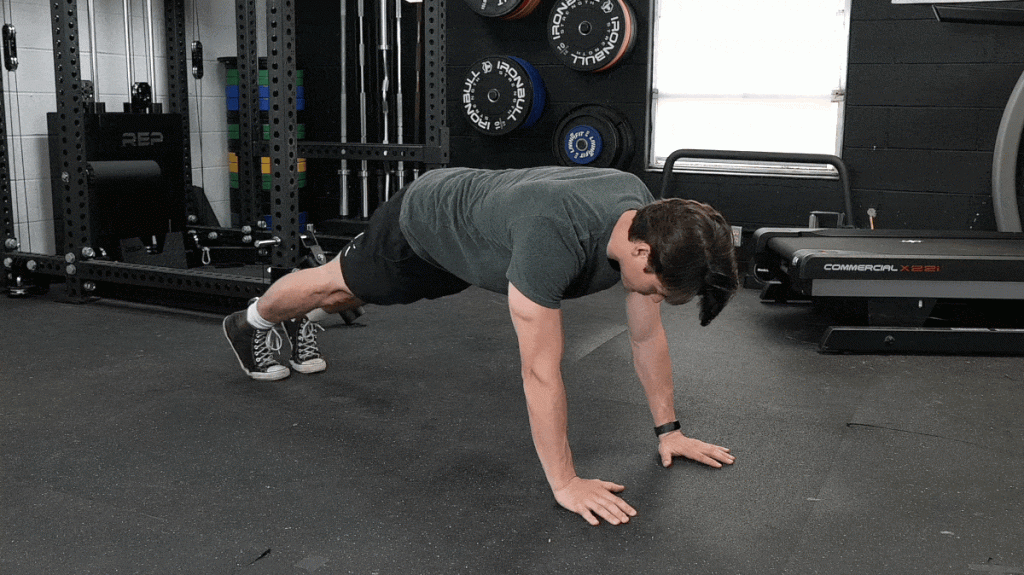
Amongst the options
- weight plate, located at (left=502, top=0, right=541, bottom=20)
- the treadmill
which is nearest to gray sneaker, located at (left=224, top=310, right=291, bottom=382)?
the treadmill

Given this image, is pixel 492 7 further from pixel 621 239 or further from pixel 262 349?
pixel 621 239

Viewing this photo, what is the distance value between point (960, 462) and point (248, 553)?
170cm

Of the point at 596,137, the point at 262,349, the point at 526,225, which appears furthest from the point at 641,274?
the point at 596,137

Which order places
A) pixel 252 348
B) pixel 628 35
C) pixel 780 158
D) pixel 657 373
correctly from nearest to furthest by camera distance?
pixel 657 373 < pixel 252 348 < pixel 780 158 < pixel 628 35

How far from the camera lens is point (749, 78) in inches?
191

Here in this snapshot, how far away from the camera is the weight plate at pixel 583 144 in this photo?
5012mm

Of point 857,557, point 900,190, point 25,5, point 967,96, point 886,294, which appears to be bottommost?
point 857,557

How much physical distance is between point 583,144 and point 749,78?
0.96 m

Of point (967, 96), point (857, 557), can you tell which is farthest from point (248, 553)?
point (967, 96)

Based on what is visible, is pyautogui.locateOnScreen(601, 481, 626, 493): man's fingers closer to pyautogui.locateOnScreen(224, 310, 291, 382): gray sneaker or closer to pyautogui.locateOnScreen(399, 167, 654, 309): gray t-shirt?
pyautogui.locateOnScreen(399, 167, 654, 309): gray t-shirt

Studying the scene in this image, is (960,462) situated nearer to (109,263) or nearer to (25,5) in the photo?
(109,263)

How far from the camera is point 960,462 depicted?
2230mm

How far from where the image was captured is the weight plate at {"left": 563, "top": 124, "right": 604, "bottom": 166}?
501 centimetres

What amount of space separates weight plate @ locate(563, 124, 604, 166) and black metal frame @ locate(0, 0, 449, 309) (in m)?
0.97
